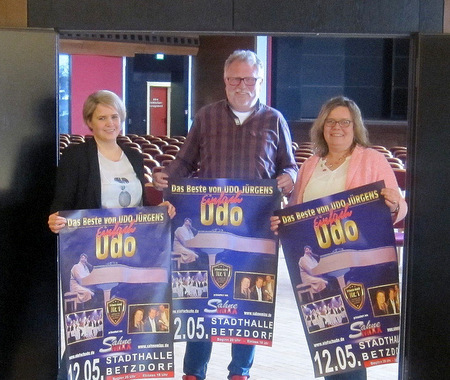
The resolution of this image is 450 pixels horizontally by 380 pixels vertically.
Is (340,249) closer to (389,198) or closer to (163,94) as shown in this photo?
(389,198)

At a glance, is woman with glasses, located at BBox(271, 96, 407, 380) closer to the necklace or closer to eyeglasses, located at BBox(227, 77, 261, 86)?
the necklace

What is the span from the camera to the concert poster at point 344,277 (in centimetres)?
364

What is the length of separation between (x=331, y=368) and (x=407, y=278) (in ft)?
1.95

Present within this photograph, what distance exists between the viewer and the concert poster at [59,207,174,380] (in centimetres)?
363

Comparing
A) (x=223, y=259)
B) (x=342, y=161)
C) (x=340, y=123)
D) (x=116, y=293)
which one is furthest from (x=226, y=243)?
(x=340, y=123)

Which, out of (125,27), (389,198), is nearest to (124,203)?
(125,27)

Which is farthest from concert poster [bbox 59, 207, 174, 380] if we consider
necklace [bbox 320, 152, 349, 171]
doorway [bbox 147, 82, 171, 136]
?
doorway [bbox 147, 82, 171, 136]

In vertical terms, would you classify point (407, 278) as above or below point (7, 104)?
below

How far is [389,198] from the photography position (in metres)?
3.56

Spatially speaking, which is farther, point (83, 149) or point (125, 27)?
point (125, 27)

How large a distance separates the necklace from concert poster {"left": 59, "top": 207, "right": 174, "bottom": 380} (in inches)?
30.7

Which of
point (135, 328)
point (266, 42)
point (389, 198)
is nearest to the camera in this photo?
point (389, 198)

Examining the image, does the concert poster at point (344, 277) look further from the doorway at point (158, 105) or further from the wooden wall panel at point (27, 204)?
the doorway at point (158, 105)

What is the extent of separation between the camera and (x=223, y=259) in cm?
388
